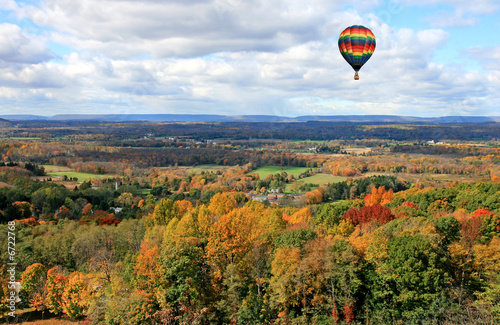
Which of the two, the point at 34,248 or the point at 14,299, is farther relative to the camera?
the point at 34,248

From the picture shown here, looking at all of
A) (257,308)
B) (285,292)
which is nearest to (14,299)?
(257,308)

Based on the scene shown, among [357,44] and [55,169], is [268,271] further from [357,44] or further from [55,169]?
[55,169]

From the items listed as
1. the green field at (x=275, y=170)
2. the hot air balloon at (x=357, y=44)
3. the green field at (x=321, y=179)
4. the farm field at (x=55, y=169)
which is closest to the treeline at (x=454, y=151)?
the green field at (x=275, y=170)

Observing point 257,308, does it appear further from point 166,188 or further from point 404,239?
point 166,188

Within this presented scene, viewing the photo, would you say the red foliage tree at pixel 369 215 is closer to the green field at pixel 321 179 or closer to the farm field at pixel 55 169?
the green field at pixel 321 179

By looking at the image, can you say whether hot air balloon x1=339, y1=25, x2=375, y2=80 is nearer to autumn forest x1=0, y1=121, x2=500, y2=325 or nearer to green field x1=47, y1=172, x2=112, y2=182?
autumn forest x1=0, y1=121, x2=500, y2=325

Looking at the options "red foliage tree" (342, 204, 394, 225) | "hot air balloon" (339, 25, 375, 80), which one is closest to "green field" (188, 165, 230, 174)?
"red foliage tree" (342, 204, 394, 225)
